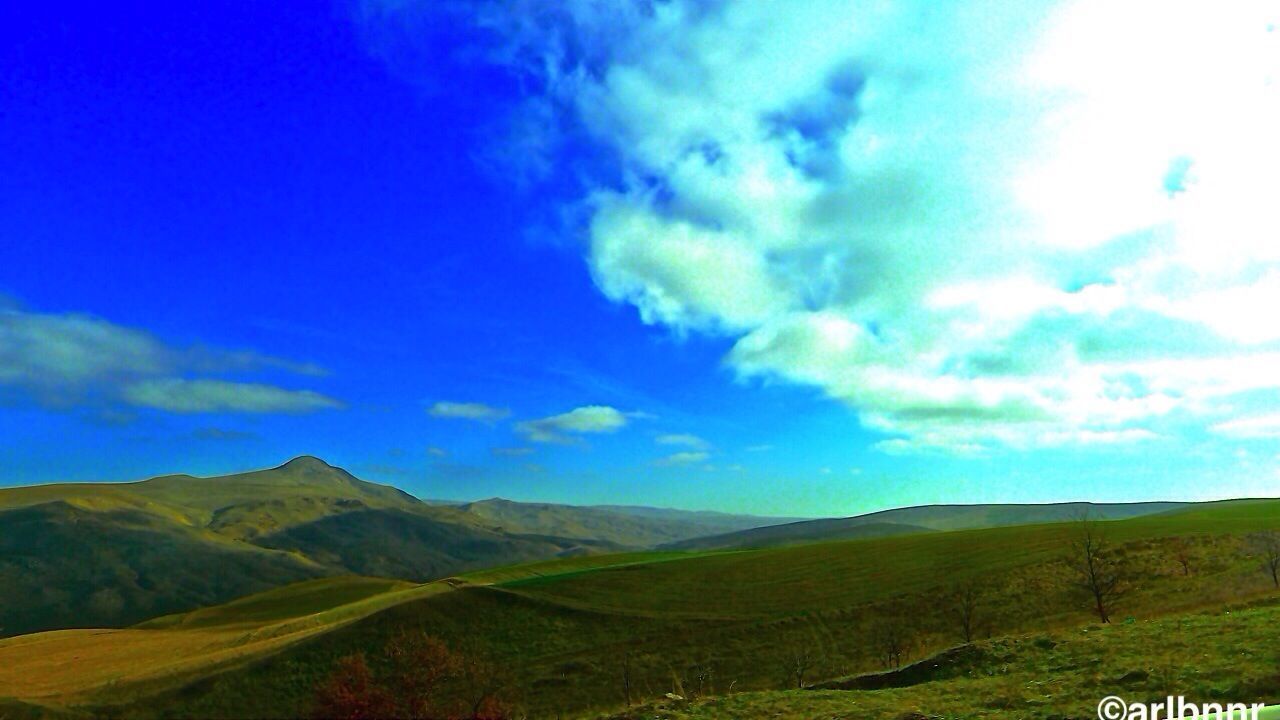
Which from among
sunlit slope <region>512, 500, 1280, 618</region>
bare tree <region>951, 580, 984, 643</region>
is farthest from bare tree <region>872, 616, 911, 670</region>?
sunlit slope <region>512, 500, 1280, 618</region>

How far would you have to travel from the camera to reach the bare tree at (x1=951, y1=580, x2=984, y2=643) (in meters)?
53.4

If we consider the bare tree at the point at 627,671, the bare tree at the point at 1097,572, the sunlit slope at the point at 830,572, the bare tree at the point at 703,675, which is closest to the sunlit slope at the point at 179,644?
the sunlit slope at the point at 830,572

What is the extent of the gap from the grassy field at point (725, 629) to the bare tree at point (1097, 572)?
1.10 metres

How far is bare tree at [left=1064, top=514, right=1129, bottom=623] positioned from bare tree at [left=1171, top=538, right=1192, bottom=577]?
4.11 m

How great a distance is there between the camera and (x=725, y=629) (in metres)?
62.0

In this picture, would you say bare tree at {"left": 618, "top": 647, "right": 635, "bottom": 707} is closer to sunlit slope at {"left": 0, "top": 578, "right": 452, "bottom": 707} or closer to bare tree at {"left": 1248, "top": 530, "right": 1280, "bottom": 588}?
sunlit slope at {"left": 0, "top": 578, "right": 452, "bottom": 707}

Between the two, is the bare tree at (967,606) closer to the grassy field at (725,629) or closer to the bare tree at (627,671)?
the grassy field at (725,629)

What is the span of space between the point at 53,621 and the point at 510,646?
201765 mm

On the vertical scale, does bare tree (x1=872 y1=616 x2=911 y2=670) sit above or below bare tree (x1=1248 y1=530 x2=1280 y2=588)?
below

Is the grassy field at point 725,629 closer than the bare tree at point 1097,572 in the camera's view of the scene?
Yes

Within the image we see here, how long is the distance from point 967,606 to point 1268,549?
83.3 feet

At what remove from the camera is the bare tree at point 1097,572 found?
49.9m

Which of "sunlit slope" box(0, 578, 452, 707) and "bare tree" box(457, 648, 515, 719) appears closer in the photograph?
"bare tree" box(457, 648, 515, 719)

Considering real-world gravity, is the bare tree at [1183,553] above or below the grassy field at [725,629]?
above
